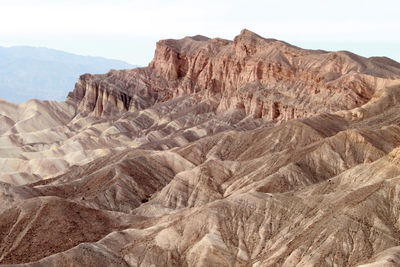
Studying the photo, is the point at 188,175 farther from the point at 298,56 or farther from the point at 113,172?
the point at 298,56

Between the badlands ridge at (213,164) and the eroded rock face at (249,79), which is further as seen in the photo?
the eroded rock face at (249,79)

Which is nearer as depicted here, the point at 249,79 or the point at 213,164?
the point at 213,164

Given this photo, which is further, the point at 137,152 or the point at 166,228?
the point at 137,152

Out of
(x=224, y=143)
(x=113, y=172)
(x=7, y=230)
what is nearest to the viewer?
(x=7, y=230)

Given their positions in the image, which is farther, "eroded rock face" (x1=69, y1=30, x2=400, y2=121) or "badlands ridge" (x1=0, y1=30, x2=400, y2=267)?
"eroded rock face" (x1=69, y1=30, x2=400, y2=121)

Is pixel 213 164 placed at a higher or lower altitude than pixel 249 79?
lower

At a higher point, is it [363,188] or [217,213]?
[363,188]

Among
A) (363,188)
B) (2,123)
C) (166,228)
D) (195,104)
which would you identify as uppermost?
(363,188)

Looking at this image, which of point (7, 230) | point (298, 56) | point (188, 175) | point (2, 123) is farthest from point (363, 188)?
point (2, 123)
